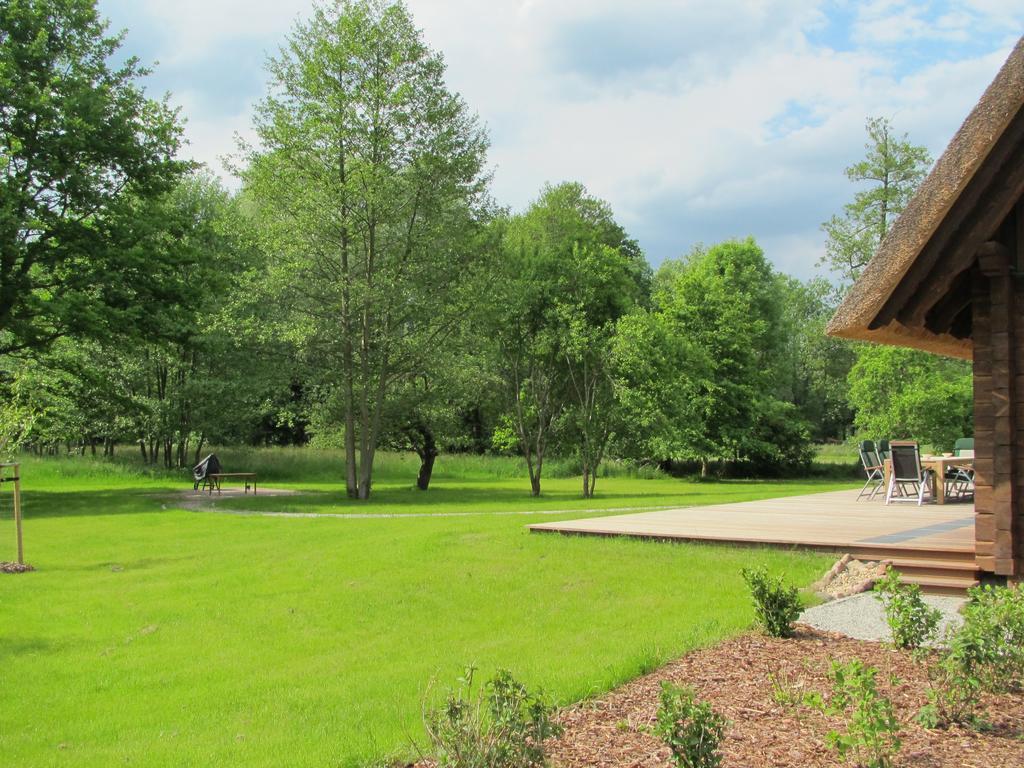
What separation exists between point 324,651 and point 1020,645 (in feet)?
18.0

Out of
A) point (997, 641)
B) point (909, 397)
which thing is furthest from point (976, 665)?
Answer: point (909, 397)

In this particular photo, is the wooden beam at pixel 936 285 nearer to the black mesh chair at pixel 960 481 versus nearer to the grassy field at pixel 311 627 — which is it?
the grassy field at pixel 311 627

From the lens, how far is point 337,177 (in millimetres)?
24062

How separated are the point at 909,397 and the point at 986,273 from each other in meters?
25.6

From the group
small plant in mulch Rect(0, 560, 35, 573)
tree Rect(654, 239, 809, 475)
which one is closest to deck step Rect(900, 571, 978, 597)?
small plant in mulch Rect(0, 560, 35, 573)

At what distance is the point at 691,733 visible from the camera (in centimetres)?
368

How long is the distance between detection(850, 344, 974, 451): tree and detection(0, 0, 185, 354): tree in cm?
2467

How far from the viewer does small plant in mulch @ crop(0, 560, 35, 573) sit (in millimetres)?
12367

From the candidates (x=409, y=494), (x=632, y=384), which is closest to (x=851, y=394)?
(x=632, y=384)

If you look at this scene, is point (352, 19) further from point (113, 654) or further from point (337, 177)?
point (113, 654)

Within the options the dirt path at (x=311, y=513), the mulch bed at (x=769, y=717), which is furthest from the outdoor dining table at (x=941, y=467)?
the mulch bed at (x=769, y=717)

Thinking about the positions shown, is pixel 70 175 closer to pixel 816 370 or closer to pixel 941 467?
pixel 941 467

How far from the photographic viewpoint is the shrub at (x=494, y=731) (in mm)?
3768

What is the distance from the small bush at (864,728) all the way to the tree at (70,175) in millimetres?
21088
